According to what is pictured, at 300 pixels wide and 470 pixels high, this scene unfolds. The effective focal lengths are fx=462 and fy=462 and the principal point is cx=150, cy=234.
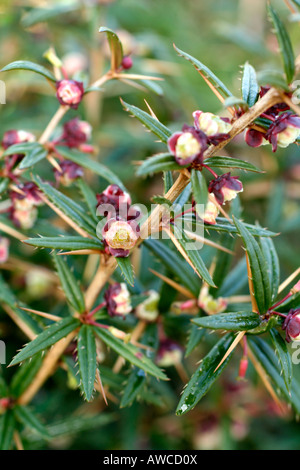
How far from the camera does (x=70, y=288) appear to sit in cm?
107

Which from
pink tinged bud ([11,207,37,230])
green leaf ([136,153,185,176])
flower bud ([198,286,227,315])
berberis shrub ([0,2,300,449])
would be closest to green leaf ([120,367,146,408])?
berberis shrub ([0,2,300,449])

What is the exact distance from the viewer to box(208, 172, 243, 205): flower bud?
85cm

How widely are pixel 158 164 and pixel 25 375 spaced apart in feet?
2.40

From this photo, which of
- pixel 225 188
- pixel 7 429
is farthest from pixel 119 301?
pixel 7 429

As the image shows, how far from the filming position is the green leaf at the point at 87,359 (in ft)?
2.96

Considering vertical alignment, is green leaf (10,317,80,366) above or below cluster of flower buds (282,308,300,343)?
above

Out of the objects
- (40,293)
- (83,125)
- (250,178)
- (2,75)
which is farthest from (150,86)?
(2,75)

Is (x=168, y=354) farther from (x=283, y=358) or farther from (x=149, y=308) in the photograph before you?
(x=283, y=358)

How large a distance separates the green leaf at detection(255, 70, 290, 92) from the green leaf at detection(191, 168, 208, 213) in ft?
0.60

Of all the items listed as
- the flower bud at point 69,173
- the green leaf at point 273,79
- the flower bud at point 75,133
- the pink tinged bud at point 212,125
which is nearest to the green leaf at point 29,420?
the flower bud at point 69,173

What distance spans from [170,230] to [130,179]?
3.90 feet

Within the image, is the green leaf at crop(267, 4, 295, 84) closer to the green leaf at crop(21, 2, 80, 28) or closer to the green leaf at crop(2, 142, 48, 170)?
the green leaf at crop(2, 142, 48, 170)

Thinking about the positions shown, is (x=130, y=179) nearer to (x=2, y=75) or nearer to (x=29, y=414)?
(x=2, y=75)

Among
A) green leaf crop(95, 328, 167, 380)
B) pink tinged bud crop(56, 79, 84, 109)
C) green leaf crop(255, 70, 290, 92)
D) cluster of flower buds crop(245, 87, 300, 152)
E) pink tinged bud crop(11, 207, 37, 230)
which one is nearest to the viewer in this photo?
green leaf crop(255, 70, 290, 92)
